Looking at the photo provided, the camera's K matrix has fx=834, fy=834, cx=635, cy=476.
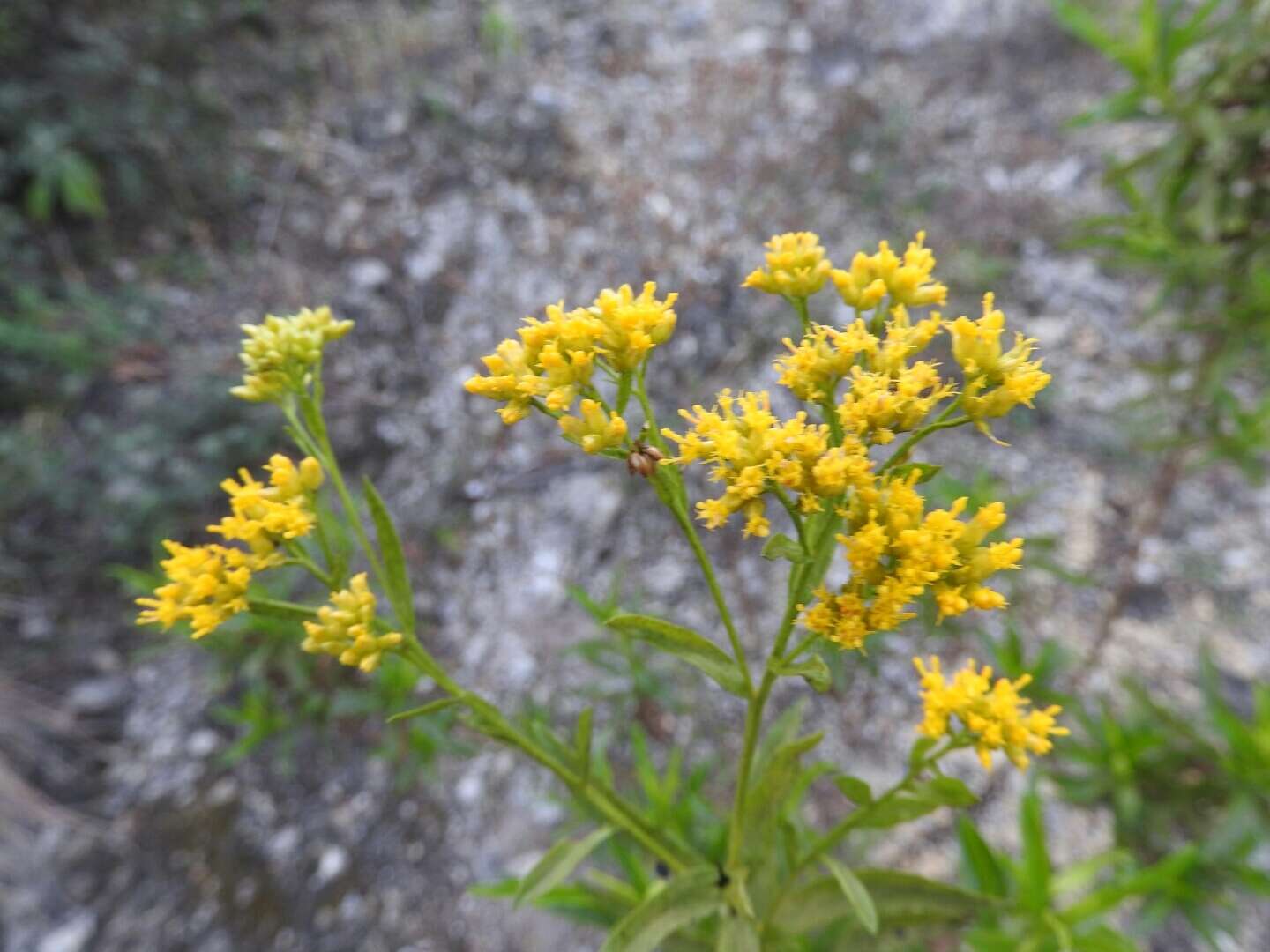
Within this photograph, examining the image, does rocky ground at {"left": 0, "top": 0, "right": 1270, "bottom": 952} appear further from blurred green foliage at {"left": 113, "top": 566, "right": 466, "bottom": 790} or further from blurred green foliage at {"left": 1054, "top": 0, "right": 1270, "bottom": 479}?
blurred green foliage at {"left": 1054, "top": 0, "right": 1270, "bottom": 479}

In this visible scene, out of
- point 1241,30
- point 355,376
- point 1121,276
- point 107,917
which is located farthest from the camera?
point 355,376

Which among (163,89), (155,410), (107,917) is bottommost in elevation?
(107,917)

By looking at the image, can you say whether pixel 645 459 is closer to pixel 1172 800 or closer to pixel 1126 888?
pixel 1126 888

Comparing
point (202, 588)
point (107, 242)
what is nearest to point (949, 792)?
point (202, 588)

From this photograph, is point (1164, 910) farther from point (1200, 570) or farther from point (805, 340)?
point (805, 340)

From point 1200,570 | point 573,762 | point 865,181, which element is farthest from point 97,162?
point 1200,570

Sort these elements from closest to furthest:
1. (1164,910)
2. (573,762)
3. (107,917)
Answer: (573,762)
(1164,910)
(107,917)
